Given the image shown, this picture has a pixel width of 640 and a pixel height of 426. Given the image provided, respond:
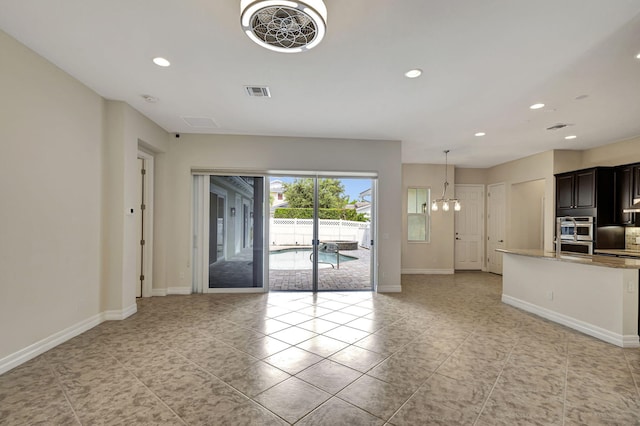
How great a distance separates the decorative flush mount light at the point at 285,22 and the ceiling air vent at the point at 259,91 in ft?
4.11

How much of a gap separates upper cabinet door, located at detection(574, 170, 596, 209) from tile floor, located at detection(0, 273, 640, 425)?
285cm

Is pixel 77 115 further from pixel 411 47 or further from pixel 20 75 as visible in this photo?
pixel 411 47

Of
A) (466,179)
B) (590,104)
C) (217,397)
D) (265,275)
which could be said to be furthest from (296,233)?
(466,179)

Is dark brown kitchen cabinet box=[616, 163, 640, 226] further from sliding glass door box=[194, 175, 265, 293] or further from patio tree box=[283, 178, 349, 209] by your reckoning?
sliding glass door box=[194, 175, 265, 293]

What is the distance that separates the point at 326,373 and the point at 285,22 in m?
2.88

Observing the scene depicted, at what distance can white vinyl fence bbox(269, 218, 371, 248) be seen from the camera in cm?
562

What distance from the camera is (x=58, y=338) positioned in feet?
10.4

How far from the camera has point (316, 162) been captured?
5.50 metres

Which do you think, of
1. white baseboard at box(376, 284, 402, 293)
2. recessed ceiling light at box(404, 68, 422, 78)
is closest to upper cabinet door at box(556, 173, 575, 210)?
white baseboard at box(376, 284, 402, 293)

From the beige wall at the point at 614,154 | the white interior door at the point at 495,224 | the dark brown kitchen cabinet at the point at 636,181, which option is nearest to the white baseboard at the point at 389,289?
the white interior door at the point at 495,224

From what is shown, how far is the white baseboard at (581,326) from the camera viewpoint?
3.28 m

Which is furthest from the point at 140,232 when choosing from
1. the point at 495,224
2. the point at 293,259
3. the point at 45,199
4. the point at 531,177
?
the point at 495,224

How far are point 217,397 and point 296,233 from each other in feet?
11.7

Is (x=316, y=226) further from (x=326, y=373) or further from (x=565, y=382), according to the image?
(x=565, y=382)
